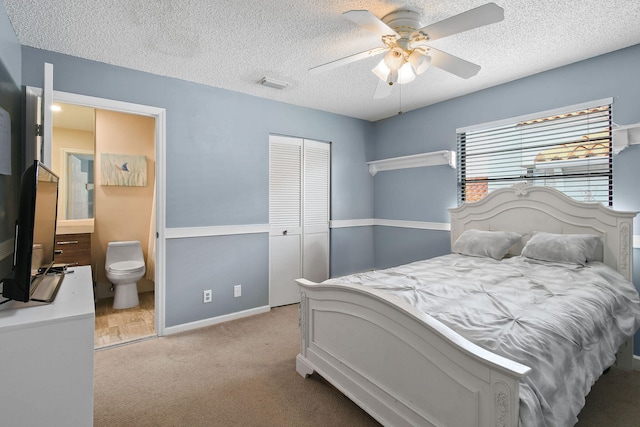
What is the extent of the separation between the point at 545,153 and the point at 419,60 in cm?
179

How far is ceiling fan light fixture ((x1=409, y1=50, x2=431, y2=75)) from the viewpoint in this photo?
2.05 meters

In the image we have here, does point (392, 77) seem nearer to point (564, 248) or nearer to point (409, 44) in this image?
point (409, 44)

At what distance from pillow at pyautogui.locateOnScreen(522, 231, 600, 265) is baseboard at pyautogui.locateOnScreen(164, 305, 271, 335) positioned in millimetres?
2685

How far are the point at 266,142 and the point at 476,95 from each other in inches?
92.6

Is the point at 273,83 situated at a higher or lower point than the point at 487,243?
higher

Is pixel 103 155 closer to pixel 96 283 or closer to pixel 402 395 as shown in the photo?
pixel 96 283

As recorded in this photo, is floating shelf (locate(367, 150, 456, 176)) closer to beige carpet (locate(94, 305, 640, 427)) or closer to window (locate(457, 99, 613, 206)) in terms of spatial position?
window (locate(457, 99, 613, 206))

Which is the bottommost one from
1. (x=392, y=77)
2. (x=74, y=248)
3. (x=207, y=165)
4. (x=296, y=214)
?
(x=74, y=248)

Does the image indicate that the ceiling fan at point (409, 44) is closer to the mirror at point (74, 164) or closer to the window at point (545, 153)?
the window at point (545, 153)

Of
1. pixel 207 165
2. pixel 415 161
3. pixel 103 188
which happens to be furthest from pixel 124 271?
pixel 415 161

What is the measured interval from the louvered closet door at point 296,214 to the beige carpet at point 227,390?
42.6 inches

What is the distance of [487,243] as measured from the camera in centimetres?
294

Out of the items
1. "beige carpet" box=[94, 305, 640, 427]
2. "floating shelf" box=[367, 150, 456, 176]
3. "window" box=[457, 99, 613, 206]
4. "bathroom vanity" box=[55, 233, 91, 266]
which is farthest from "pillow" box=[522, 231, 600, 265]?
"bathroom vanity" box=[55, 233, 91, 266]

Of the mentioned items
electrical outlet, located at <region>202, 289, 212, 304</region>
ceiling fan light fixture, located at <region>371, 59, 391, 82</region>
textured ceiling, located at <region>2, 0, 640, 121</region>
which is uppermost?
textured ceiling, located at <region>2, 0, 640, 121</region>
